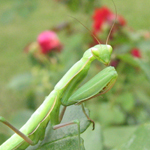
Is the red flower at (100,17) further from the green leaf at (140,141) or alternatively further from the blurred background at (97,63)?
the green leaf at (140,141)

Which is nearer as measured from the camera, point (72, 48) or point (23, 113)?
point (23, 113)

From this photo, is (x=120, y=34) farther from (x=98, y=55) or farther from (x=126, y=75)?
(x=98, y=55)

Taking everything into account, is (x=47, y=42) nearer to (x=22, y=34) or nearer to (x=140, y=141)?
(x=140, y=141)

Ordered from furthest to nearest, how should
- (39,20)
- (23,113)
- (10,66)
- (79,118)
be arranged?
(39,20) → (10,66) → (23,113) → (79,118)

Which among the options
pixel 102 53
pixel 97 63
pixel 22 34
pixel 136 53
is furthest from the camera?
pixel 22 34

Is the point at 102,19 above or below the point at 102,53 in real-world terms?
below

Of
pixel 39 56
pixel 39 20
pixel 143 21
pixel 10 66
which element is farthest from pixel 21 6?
pixel 39 20

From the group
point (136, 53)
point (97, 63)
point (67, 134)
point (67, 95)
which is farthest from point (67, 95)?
point (97, 63)
